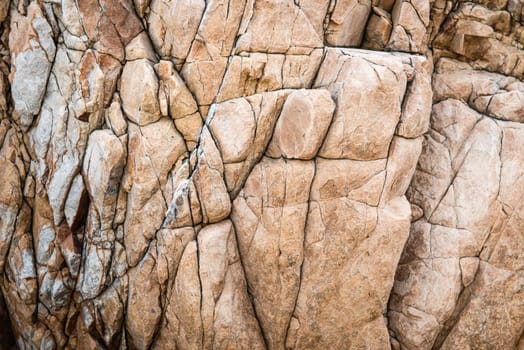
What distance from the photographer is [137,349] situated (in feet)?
28.7

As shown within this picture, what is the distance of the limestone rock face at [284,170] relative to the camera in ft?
25.6

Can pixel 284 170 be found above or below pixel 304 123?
below

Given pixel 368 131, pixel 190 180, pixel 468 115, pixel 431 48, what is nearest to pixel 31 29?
pixel 190 180

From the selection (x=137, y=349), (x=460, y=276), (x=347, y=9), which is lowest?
(x=137, y=349)

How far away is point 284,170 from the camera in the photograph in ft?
25.4

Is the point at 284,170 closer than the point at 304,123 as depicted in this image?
No

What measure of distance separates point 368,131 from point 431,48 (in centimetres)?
333

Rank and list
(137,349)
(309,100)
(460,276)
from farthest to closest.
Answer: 1. (137,349)
2. (460,276)
3. (309,100)

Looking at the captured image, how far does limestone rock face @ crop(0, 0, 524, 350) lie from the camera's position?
308 inches

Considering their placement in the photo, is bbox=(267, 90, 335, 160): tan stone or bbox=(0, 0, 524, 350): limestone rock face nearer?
bbox=(267, 90, 335, 160): tan stone

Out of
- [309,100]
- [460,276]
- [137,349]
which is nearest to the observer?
[309,100]

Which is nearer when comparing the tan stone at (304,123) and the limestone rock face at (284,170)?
the tan stone at (304,123)

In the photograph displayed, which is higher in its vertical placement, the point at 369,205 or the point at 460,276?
the point at 369,205

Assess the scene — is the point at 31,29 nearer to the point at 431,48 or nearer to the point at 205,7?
the point at 205,7
